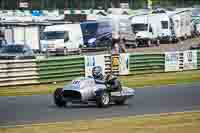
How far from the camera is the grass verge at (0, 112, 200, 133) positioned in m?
11.3

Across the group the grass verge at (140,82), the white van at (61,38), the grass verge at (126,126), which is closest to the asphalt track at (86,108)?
the grass verge at (126,126)

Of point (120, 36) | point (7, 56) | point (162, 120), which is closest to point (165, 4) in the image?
point (120, 36)

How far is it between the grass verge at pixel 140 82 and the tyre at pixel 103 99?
204 inches

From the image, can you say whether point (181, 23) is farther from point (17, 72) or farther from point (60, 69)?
point (17, 72)

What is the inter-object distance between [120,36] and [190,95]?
2651 cm

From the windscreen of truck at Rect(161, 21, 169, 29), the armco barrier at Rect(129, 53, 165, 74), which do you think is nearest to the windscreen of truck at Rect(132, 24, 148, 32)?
the windscreen of truck at Rect(161, 21, 169, 29)

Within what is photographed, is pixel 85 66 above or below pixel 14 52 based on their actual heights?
below

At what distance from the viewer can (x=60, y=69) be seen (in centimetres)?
2511

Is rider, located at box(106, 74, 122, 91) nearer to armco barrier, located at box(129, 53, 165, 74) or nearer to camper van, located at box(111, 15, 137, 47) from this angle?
armco barrier, located at box(129, 53, 165, 74)

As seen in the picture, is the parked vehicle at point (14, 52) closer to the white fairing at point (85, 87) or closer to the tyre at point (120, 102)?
the tyre at point (120, 102)

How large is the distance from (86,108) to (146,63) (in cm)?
1247

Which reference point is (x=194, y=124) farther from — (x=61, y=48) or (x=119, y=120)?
(x=61, y=48)

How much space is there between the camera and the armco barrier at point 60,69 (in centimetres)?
2448

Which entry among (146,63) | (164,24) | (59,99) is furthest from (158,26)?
(59,99)
